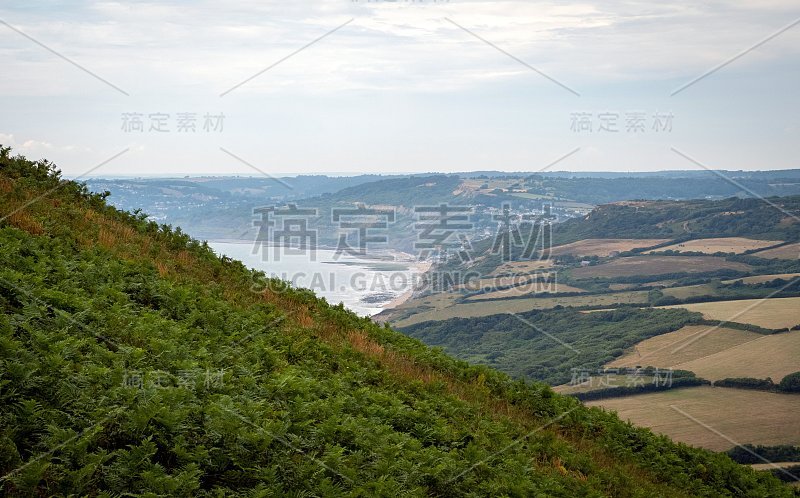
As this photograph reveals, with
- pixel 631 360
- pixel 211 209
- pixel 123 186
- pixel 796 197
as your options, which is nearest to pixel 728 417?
pixel 631 360

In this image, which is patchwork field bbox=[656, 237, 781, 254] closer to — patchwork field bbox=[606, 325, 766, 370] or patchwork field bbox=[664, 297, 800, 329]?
patchwork field bbox=[664, 297, 800, 329]

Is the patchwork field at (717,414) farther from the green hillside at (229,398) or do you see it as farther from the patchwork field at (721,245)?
the patchwork field at (721,245)

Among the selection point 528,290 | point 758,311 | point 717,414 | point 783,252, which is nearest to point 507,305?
point 528,290

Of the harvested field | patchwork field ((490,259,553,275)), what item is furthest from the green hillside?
patchwork field ((490,259,553,275))

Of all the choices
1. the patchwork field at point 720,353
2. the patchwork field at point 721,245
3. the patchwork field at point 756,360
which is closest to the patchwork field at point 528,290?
the patchwork field at point 721,245

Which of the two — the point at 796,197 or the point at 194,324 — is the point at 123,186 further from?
the point at 796,197

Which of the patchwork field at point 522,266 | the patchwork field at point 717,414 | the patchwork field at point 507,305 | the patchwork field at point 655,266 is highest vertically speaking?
the patchwork field at point 655,266
